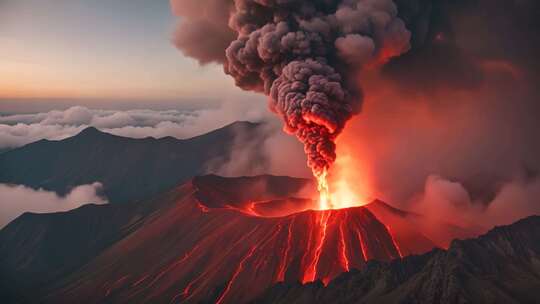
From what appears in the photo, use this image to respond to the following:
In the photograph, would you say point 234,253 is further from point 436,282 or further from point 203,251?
point 436,282

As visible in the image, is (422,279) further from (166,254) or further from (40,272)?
(40,272)

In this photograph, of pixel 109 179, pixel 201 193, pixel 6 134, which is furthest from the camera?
pixel 6 134

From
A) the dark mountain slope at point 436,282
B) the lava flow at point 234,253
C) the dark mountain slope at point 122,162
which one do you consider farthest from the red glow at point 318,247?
the dark mountain slope at point 122,162

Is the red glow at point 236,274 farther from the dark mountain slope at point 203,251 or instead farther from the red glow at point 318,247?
the red glow at point 318,247

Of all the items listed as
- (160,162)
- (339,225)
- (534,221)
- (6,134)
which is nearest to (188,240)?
(339,225)

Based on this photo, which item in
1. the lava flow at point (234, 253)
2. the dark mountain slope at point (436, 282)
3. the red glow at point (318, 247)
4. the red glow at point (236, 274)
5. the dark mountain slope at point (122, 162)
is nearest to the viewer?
the dark mountain slope at point (436, 282)

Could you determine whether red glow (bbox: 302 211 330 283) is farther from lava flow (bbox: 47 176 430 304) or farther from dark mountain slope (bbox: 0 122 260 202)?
dark mountain slope (bbox: 0 122 260 202)
